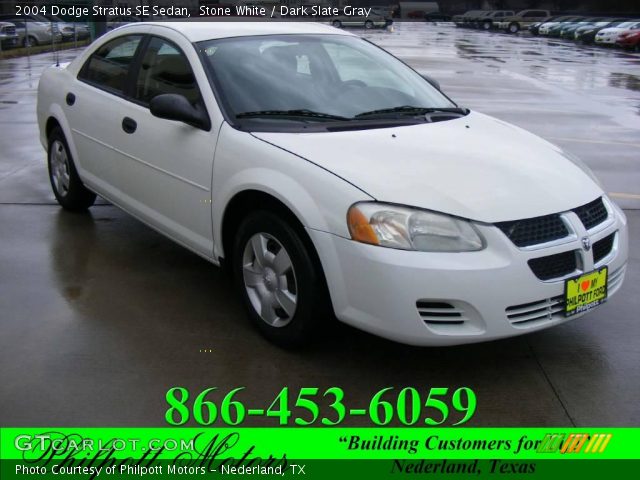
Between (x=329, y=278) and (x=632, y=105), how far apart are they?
1195 centimetres

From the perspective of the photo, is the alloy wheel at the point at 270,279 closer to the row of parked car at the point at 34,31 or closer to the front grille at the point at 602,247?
the front grille at the point at 602,247

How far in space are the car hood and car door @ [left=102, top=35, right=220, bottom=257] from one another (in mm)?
525

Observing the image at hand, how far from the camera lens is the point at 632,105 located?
13586mm

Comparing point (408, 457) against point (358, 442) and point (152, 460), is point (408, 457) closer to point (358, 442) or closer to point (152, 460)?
point (358, 442)

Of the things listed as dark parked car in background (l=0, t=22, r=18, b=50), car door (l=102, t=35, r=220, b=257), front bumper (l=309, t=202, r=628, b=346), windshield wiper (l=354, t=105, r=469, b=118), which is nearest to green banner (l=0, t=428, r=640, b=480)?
front bumper (l=309, t=202, r=628, b=346)

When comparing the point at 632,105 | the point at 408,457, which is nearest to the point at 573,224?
the point at 408,457

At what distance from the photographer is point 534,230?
10.9 feet

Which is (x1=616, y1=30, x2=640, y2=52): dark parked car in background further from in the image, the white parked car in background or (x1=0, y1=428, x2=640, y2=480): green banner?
(x1=0, y1=428, x2=640, y2=480): green banner

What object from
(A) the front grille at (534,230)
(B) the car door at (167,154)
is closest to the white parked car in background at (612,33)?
(B) the car door at (167,154)

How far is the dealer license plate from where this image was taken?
11.1ft

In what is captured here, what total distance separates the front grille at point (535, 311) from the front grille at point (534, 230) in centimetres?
27

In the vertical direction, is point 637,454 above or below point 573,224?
below

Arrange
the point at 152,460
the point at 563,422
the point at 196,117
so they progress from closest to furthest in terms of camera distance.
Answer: the point at 152,460 → the point at 563,422 → the point at 196,117

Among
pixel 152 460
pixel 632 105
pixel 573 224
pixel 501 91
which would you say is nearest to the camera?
pixel 152 460
